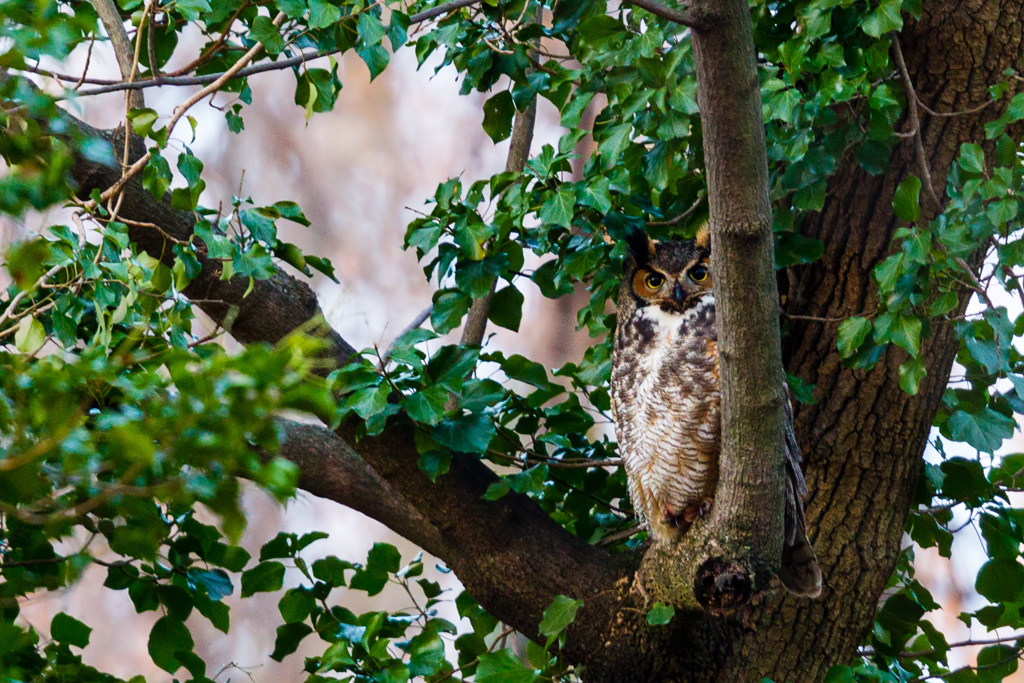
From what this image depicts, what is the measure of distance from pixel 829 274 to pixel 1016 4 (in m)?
0.55

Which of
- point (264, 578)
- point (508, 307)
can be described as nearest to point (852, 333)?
point (508, 307)

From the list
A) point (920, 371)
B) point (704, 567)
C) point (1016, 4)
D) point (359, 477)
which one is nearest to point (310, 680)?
point (359, 477)

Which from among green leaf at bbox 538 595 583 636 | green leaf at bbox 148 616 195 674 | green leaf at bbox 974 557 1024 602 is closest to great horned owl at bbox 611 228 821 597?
green leaf at bbox 538 595 583 636

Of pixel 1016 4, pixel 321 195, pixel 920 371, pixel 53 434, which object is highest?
pixel 321 195

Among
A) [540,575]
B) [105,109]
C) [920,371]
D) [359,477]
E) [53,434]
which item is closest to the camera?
[53,434]

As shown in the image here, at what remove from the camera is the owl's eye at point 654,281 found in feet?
5.42

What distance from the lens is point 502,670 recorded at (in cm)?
141

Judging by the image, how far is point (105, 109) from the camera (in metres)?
4.43

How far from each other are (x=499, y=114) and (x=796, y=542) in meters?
0.94

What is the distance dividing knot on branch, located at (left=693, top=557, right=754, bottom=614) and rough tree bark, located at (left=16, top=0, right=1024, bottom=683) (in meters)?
0.14

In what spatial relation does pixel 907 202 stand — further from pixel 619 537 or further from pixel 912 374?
pixel 619 537

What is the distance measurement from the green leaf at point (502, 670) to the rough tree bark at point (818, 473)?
7.2 inches

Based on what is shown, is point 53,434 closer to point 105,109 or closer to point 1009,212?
point 1009,212

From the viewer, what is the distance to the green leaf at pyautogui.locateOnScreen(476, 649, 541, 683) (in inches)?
54.4
